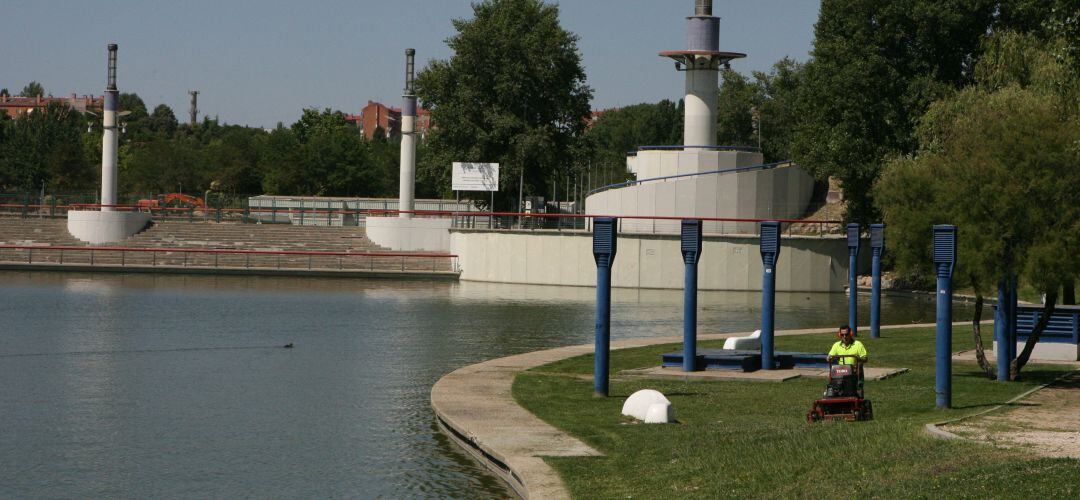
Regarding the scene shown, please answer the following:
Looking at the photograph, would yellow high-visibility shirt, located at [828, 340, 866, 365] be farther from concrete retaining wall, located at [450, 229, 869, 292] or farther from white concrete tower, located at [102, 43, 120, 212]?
white concrete tower, located at [102, 43, 120, 212]

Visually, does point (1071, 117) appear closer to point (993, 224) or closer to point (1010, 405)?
point (993, 224)

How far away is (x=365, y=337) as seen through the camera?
34781mm

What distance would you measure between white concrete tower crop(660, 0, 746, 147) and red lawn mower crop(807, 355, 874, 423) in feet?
169

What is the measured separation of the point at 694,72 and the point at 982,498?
194 ft

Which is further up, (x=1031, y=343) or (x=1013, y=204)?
(x=1013, y=204)

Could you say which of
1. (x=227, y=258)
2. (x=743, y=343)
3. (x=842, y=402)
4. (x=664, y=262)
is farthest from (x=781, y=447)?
(x=227, y=258)

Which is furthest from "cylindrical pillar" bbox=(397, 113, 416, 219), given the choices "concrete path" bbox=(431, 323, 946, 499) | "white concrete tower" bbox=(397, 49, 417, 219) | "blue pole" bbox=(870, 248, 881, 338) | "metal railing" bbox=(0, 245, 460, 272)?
"concrete path" bbox=(431, 323, 946, 499)

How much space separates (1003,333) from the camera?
75.3 feet

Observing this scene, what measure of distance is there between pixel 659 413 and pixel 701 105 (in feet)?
172

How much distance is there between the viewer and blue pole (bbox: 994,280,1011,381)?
2277 cm

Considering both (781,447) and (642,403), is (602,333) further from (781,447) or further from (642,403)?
(781,447)

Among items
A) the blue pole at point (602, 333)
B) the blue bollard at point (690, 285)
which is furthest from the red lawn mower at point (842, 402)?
the blue bollard at point (690, 285)

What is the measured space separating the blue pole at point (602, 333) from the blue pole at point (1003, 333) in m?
7.16

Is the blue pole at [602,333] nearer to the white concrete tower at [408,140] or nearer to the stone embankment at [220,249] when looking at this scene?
the stone embankment at [220,249]
